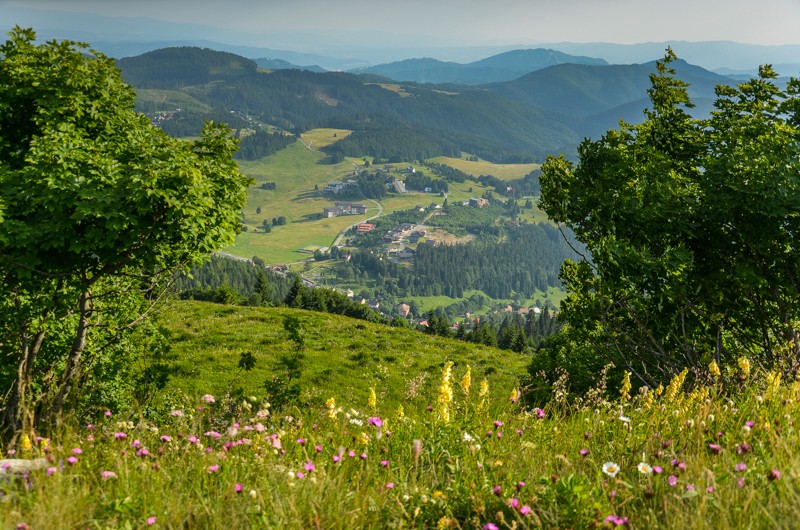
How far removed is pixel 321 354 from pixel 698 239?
19.8 meters

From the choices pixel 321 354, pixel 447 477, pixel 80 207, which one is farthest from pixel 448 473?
pixel 321 354

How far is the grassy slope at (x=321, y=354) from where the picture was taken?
2252cm

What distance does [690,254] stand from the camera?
10.3 meters

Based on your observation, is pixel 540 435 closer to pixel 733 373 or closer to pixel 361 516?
pixel 361 516

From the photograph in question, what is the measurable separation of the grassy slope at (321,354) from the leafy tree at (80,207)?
7.69 m

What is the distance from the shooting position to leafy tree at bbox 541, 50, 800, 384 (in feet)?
32.1

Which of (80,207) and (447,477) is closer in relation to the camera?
(447,477)

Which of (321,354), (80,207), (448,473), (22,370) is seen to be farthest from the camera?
(321,354)

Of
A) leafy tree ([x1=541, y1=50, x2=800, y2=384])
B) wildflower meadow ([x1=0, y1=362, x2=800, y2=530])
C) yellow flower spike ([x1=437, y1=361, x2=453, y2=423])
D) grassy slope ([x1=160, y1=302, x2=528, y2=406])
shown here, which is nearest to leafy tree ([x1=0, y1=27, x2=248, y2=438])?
wildflower meadow ([x1=0, y1=362, x2=800, y2=530])

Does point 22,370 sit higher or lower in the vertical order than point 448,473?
lower

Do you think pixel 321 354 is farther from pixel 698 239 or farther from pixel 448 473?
pixel 448 473

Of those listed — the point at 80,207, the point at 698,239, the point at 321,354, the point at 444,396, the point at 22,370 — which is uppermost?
the point at 80,207

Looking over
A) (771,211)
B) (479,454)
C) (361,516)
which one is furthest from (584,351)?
(361,516)

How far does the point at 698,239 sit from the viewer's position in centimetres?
1116
